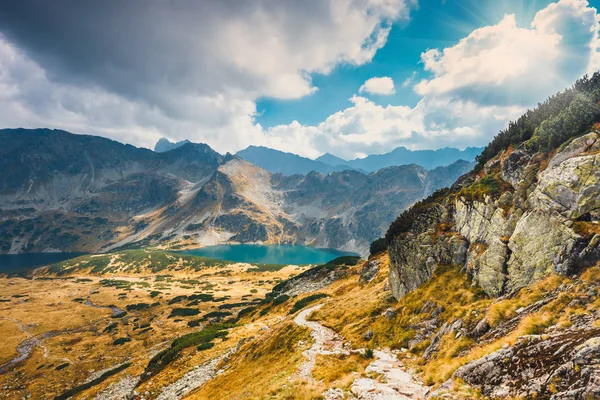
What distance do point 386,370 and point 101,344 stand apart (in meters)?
89.0

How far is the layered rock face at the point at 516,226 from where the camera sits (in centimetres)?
1836

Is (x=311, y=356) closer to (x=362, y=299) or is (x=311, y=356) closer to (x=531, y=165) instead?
(x=362, y=299)

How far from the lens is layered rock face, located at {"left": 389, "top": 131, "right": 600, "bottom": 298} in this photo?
18.4 m

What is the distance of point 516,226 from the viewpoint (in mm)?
23047

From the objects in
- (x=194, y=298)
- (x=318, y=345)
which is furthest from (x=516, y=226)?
(x=194, y=298)

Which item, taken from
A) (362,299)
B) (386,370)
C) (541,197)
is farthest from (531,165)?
(362,299)

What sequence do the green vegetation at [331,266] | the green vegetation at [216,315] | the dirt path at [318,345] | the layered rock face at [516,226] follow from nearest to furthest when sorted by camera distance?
the layered rock face at [516,226] → the dirt path at [318,345] → the green vegetation at [331,266] → the green vegetation at [216,315]

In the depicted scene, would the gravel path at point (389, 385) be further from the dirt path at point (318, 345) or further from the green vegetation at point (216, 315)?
the green vegetation at point (216, 315)

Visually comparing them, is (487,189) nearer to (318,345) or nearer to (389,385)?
(389,385)

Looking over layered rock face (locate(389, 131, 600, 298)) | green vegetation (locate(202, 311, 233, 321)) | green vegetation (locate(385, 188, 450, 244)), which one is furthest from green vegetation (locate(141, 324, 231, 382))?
green vegetation (locate(202, 311, 233, 321))

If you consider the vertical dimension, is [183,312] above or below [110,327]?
below

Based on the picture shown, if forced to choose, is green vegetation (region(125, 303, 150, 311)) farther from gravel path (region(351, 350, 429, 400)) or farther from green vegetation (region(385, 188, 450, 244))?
gravel path (region(351, 350, 429, 400))

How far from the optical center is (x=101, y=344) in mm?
76500

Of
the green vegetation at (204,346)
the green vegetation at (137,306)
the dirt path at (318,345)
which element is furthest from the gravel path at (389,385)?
the green vegetation at (137,306)
